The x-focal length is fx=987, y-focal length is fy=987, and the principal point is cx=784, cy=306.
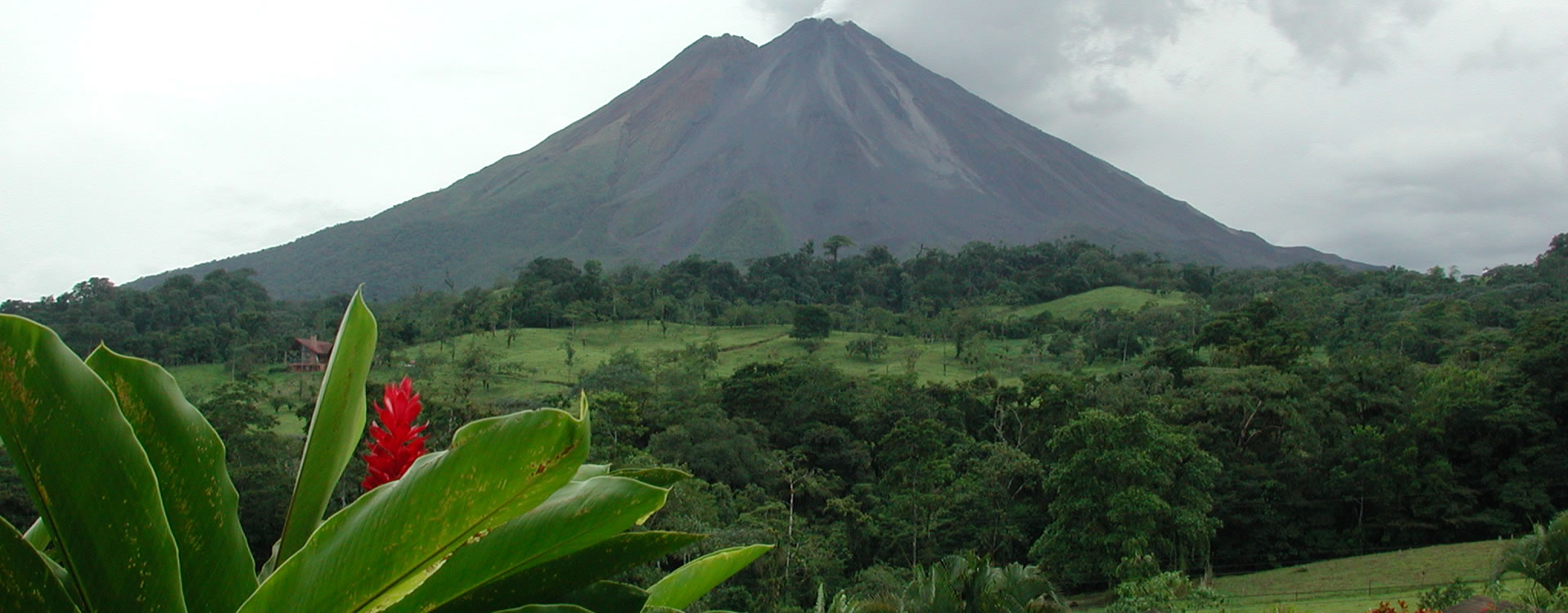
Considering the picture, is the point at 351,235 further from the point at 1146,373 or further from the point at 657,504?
the point at 657,504

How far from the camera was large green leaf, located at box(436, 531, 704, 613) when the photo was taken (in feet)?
3.40

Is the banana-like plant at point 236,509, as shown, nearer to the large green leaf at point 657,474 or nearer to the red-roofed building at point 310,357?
the large green leaf at point 657,474

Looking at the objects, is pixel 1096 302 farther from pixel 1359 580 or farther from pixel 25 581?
pixel 25 581

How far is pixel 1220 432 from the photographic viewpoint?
830 inches

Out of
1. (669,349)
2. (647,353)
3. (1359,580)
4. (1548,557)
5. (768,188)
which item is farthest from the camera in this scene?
(768,188)

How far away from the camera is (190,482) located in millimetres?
951

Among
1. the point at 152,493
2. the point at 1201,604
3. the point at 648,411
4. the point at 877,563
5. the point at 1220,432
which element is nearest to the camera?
the point at 152,493

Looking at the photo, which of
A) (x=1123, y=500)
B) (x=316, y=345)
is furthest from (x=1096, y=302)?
(x=1123, y=500)

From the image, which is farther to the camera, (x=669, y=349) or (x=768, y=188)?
(x=768, y=188)

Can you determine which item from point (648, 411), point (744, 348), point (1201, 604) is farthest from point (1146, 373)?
point (744, 348)

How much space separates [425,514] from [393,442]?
1.03ft

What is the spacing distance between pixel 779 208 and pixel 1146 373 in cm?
8904

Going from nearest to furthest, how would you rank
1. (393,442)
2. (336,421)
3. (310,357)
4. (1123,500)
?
(336,421) → (393,442) → (1123,500) → (310,357)

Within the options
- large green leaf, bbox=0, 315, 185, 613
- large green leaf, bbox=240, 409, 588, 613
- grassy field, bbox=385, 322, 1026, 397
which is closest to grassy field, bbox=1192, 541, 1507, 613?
large green leaf, bbox=240, 409, 588, 613
